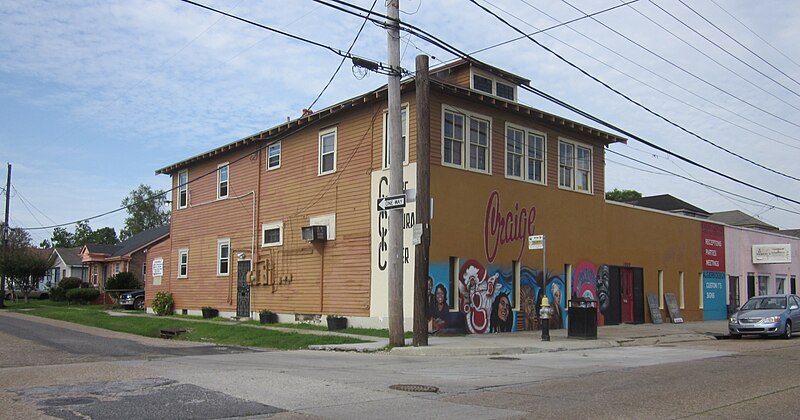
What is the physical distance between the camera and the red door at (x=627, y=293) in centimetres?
2873

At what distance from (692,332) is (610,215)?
5826 mm

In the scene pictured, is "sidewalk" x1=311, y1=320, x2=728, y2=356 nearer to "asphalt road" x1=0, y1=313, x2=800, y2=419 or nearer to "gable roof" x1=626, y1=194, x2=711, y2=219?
"asphalt road" x1=0, y1=313, x2=800, y2=419

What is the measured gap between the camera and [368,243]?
2209 cm

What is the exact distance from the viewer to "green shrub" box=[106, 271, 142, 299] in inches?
1850

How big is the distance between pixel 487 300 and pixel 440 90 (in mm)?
6902

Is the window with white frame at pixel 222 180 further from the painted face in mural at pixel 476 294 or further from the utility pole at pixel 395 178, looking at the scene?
the utility pole at pixel 395 178

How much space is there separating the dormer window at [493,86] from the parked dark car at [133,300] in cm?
2646

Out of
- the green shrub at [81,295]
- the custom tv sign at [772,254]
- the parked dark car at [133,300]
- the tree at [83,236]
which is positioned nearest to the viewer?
the custom tv sign at [772,254]

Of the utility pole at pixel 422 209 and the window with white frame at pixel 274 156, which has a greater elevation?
the window with white frame at pixel 274 156

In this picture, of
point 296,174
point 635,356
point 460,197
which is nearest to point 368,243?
point 460,197

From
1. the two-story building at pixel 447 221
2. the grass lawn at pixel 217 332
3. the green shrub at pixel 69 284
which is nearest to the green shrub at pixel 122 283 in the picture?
the green shrub at pixel 69 284

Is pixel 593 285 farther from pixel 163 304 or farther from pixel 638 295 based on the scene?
pixel 163 304

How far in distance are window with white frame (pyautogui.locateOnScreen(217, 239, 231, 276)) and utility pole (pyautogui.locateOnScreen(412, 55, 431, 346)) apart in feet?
48.1

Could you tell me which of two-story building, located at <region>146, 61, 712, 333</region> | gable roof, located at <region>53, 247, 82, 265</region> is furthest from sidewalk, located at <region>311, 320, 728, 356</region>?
gable roof, located at <region>53, 247, 82, 265</region>
